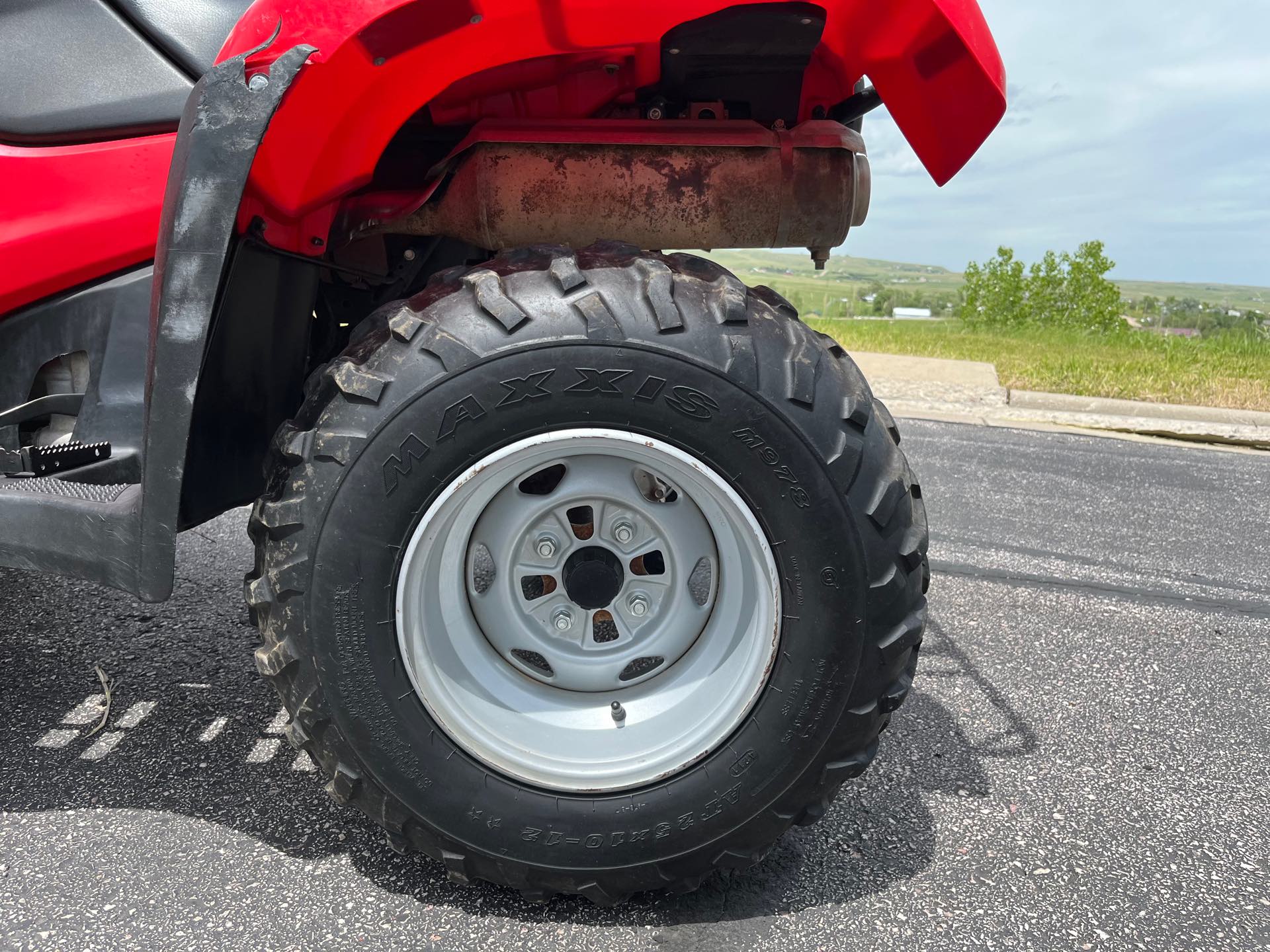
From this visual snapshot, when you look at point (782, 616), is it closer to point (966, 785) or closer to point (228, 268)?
point (966, 785)

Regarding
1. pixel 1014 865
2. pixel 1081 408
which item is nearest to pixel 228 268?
pixel 1014 865

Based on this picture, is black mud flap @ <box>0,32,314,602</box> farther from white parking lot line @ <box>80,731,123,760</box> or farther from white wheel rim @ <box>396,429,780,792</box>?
white parking lot line @ <box>80,731,123,760</box>

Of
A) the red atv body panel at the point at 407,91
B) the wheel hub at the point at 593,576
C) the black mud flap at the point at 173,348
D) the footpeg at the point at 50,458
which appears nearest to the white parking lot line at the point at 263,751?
the black mud flap at the point at 173,348

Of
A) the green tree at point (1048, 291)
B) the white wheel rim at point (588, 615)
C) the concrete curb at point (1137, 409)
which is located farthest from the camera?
the green tree at point (1048, 291)

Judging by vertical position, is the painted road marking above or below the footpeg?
below

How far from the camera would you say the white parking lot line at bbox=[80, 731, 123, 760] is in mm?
2193

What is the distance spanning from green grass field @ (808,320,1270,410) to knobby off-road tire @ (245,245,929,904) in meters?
6.83

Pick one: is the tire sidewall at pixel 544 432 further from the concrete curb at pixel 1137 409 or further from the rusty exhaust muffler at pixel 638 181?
the concrete curb at pixel 1137 409

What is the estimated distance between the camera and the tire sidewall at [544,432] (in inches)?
62.1

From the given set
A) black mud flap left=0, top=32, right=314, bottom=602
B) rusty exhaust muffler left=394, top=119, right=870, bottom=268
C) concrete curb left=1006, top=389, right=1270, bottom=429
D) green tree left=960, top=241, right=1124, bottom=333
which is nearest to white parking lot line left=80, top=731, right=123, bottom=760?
black mud flap left=0, top=32, right=314, bottom=602

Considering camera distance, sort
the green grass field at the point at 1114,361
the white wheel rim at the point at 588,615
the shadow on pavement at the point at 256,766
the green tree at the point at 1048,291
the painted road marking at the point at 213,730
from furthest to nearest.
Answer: the green tree at the point at 1048,291 → the green grass field at the point at 1114,361 → the painted road marking at the point at 213,730 → the shadow on pavement at the point at 256,766 → the white wheel rim at the point at 588,615

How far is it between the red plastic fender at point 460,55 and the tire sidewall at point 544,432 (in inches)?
16.1

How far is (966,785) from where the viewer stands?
2.20m

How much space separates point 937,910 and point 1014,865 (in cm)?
24
